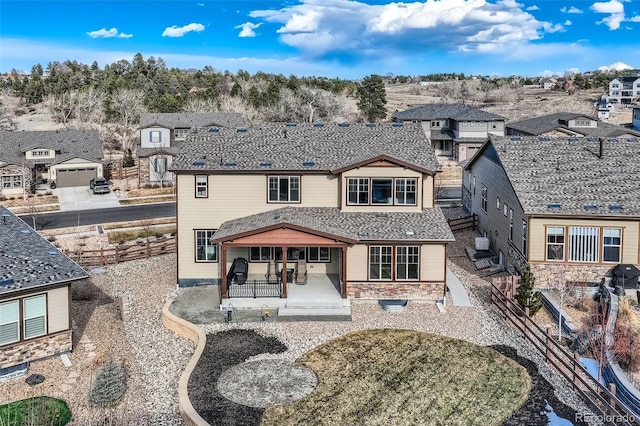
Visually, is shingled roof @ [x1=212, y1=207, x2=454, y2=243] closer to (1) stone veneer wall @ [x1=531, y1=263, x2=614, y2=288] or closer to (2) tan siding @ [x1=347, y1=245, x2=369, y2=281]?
(2) tan siding @ [x1=347, y1=245, x2=369, y2=281]

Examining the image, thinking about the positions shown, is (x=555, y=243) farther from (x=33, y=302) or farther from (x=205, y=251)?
(x=33, y=302)

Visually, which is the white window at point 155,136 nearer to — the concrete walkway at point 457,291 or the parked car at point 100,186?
the parked car at point 100,186

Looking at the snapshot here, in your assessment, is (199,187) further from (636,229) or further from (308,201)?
(636,229)

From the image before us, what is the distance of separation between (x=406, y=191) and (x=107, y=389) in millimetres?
14953

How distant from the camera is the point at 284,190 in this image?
25859 millimetres

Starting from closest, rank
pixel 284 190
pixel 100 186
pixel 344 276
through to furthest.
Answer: pixel 344 276
pixel 284 190
pixel 100 186

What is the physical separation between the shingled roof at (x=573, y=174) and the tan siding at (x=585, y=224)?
46 centimetres

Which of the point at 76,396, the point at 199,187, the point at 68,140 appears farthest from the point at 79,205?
the point at 76,396

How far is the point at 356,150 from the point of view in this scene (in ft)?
88.7

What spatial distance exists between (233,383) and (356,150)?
44.9 feet

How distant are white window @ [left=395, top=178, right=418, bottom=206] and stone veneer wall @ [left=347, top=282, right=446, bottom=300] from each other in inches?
153

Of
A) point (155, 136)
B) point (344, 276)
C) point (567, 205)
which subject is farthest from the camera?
point (155, 136)

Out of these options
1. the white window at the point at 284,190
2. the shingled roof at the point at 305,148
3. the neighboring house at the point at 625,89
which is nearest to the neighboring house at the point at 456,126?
the shingled roof at the point at 305,148

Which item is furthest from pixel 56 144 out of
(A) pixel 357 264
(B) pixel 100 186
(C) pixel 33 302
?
(A) pixel 357 264
